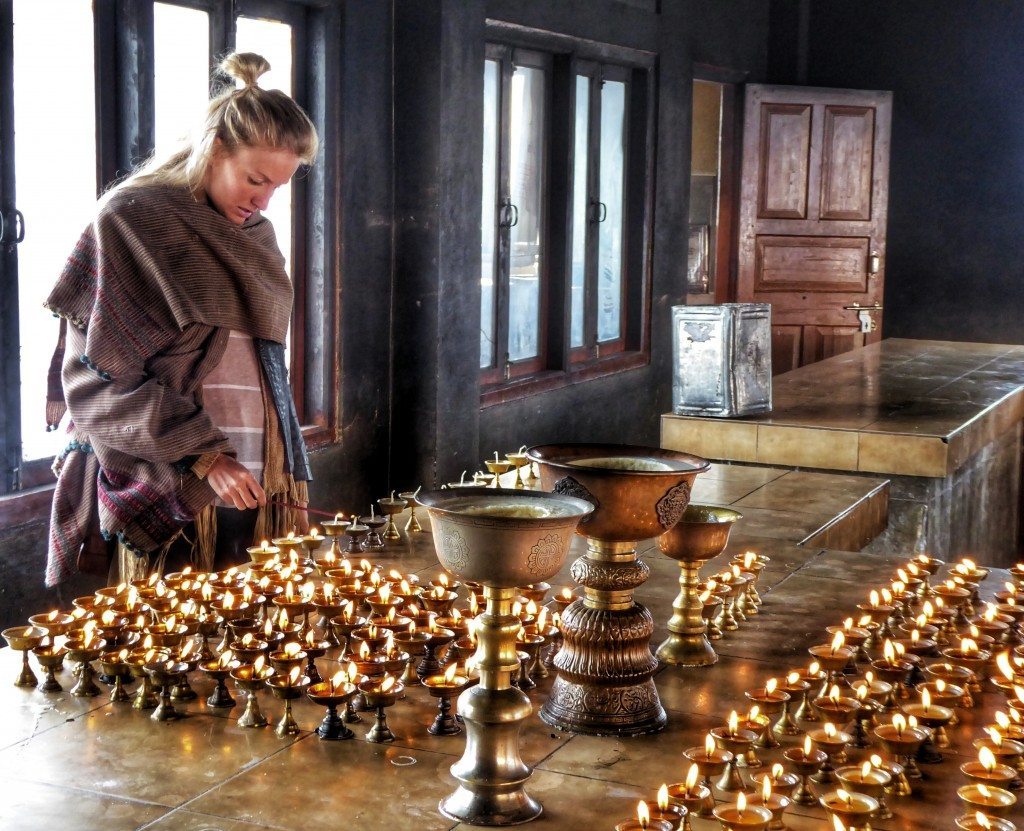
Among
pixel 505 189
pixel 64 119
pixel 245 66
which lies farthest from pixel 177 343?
pixel 505 189

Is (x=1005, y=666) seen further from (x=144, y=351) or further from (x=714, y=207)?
(x=714, y=207)

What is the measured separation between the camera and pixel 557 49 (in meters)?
7.62

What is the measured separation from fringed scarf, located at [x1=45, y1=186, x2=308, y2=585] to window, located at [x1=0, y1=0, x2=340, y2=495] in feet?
3.72

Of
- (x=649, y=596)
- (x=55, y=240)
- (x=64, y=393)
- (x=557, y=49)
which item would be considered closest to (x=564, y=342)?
(x=557, y=49)

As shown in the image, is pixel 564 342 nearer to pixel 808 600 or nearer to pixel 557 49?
pixel 557 49

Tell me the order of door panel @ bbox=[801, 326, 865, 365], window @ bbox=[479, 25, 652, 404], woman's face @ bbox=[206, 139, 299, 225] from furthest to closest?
1. door panel @ bbox=[801, 326, 865, 365]
2. window @ bbox=[479, 25, 652, 404]
3. woman's face @ bbox=[206, 139, 299, 225]

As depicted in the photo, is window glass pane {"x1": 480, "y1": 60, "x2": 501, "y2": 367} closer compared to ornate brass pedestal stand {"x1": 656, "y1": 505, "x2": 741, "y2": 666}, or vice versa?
ornate brass pedestal stand {"x1": 656, "y1": 505, "x2": 741, "y2": 666}

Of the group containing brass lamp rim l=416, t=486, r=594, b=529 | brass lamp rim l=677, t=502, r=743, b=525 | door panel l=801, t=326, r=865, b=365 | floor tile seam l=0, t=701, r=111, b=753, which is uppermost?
brass lamp rim l=416, t=486, r=594, b=529

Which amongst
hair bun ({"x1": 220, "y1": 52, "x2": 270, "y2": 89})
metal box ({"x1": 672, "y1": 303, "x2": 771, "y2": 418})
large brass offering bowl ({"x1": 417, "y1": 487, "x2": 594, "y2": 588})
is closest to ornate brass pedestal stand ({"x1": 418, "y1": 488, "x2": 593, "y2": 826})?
large brass offering bowl ({"x1": 417, "y1": 487, "x2": 594, "y2": 588})

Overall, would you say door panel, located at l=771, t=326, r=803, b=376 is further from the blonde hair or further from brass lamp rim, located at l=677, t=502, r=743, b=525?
the blonde hair

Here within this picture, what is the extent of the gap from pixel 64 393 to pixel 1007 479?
6259 millimetres

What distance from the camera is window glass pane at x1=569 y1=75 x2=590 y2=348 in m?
8.09

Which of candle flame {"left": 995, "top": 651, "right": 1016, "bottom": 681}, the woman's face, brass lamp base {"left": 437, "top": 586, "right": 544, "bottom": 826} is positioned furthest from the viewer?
the woman's face

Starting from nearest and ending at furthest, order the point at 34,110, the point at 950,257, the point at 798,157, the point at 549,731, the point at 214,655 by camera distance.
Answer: the point at 549,731 → the point at 214,655 → the point at 34,110 → the point at 798,157 → the point at 950,257
